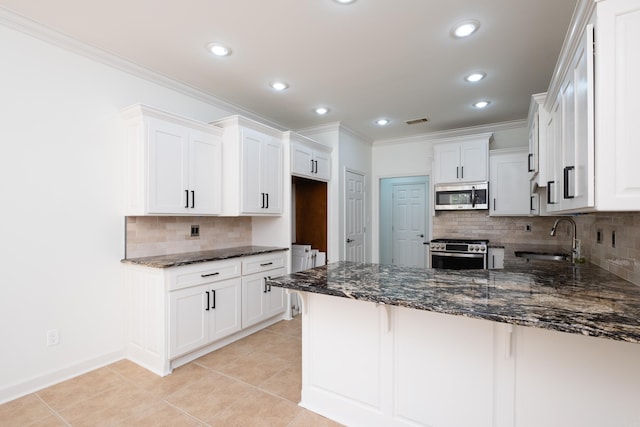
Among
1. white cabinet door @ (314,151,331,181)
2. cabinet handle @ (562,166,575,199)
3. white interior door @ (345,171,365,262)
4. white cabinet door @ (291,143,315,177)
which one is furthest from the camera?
white interior door @ (345,171,365,262)

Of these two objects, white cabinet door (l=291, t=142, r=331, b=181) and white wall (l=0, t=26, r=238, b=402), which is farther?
white cabinet door (l=291, t=142, r=331, b=181)

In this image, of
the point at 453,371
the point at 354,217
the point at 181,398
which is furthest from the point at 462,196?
the point at 181,398

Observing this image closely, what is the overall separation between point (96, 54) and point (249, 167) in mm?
1634

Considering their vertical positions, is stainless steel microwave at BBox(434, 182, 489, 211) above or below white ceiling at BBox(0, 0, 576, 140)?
below

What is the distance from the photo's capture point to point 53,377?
2.45 meters

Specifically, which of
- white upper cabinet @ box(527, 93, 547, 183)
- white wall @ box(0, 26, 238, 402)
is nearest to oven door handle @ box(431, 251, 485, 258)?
white upper cabinet @ box(527, 93, 547, 183)

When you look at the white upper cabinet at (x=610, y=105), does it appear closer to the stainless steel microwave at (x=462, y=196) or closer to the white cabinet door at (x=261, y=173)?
the white cabinet door at (x=261, y=173)

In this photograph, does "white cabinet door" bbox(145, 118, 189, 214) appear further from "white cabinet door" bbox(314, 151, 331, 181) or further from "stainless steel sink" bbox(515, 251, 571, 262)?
"stainless steel sink" bbox(515, 251, 571, 262)

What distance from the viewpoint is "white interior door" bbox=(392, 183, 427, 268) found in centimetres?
632

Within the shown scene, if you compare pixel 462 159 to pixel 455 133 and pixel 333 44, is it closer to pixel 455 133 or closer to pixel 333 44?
pixel 455 133

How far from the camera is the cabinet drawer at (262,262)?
3445mm

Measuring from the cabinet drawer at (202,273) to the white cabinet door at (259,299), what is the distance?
0.71 feet

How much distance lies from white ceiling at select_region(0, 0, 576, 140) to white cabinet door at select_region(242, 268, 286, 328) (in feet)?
6.92

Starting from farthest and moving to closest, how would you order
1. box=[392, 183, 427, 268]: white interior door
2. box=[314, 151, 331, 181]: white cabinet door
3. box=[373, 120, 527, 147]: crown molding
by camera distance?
box=[392, 183, 427, 268]: white interior door, box=[373, 120, 527, 147]: crown molding, box=[314, 151, 331, 181]: white cabinet door
